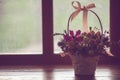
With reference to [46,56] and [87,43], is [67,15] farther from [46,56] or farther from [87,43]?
[87,43]

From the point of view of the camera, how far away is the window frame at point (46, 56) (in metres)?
2.05

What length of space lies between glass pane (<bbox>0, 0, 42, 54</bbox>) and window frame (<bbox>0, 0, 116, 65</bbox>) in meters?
0.04

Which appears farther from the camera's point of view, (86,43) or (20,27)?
(20,27)

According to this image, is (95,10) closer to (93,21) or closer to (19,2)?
(93,21)

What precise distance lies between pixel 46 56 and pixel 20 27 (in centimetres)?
26

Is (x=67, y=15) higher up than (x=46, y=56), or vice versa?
(x=67, y=15)

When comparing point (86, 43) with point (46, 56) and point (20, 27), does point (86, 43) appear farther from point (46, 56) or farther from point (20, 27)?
point (20, 27)

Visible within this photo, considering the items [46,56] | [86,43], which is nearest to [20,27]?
[46,56]

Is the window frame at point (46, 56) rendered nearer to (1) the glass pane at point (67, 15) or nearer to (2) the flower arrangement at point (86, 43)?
(1) the glass pane at point (67, 15)

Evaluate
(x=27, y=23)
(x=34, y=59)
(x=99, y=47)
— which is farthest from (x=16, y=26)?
(x=99, y=47)

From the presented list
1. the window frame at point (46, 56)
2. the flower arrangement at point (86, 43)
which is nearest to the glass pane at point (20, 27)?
the window frame at point (46, 56)

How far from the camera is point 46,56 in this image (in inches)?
81.9

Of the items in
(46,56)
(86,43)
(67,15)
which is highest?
(67,15)

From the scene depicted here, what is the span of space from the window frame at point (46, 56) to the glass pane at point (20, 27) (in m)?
0.04
